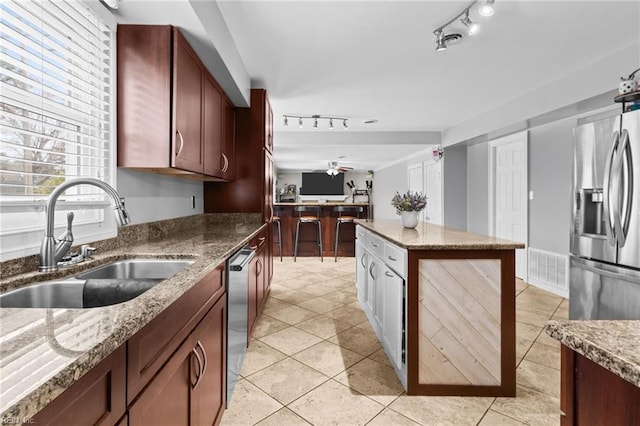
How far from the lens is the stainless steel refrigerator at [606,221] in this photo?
7.22ft

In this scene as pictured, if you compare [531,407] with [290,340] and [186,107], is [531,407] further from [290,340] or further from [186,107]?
[186,107]

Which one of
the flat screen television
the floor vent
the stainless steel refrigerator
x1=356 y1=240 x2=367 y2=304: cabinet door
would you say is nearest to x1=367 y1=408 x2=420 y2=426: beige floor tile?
x1=356 y1=240 x2=367 y2=304: cabinet door

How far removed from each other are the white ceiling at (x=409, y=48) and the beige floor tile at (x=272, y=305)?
2400 mm

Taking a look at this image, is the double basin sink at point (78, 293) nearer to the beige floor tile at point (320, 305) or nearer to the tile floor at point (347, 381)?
the tile floor at point (347, 381)

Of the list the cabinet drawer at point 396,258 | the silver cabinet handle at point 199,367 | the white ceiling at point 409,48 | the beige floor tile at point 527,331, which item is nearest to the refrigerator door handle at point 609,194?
the white ceiling at point 409,48

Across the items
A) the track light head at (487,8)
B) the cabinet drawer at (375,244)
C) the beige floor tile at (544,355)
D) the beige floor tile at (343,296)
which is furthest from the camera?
the beige floor tile at (343,296)

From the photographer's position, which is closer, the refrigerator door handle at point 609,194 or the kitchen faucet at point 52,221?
the kitchen faucet at point 52,221

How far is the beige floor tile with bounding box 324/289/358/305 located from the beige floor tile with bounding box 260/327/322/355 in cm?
95

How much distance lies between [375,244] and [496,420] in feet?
4.53

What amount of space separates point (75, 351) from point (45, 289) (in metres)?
0.77

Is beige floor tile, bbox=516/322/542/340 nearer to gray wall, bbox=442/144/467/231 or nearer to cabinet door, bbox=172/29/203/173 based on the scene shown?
gray wall, bbox=442/144/467/231

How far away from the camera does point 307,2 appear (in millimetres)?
2023

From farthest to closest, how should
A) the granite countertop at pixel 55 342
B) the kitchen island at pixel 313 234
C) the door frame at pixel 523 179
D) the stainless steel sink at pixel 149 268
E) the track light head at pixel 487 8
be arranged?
the kitchen island at pixel 313 234, the door frame at pixel 523 179, the track light head at pixel 487 8, the stainless steel sink at pixel 149 268, the granite countertop at pixel 55 342

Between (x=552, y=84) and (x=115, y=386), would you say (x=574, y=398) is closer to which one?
(x=115, y=386)
